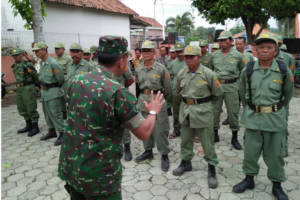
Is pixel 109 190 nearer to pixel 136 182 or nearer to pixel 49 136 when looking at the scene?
pixel 136 182

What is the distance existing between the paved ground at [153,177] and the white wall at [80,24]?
9.79 metres

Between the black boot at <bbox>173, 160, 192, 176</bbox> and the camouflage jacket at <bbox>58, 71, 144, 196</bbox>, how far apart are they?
2.06 metres

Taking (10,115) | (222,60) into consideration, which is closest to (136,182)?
(222,60)

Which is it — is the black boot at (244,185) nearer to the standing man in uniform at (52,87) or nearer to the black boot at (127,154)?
the black boot at (127,154)

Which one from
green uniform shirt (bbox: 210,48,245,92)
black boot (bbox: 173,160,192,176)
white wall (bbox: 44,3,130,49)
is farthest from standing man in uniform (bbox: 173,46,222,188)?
white wall (bbox: 44,3,130,49)

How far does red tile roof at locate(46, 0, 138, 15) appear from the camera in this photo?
1633 centimetres

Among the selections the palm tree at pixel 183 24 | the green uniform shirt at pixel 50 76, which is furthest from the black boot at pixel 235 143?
the palm tree at pixel 183 24

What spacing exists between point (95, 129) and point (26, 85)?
16.6ft

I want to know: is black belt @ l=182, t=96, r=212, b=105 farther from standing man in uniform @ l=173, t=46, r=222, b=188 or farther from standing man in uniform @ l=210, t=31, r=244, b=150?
standing man in uniform @ l=210, t=31, r=244, b=150

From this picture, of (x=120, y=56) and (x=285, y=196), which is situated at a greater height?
(x=120, y=56)

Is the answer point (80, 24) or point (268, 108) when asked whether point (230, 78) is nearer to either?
point (268, 108)

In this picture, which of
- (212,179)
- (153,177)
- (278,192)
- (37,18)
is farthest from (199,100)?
(37,18)

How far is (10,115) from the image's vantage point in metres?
8.21

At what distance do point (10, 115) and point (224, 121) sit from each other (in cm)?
707
